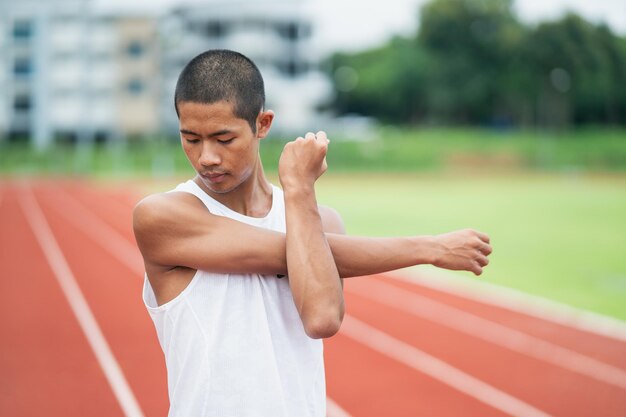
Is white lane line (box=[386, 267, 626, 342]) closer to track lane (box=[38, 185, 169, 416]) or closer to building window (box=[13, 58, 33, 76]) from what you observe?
track lane (box=[38, 185, 169, 416])

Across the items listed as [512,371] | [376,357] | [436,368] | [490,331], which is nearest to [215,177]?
[436,368]

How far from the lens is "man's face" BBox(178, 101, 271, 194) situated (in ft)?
5.43

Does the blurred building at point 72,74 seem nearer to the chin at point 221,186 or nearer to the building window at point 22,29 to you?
the building window at point 22,29

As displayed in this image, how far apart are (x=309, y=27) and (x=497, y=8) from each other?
15203 millimetres

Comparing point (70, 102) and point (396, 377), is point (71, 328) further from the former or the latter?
point (70, 102)

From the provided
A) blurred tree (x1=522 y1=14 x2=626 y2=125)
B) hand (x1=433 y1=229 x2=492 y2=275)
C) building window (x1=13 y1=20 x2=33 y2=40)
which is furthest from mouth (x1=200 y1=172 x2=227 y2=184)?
building window (x1=13 y1=20 x2=33 y2=40)

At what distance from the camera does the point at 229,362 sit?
1681 millimetres

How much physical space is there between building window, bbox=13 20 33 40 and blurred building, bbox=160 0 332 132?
827cm

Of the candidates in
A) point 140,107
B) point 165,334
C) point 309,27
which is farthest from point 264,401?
point 309,27

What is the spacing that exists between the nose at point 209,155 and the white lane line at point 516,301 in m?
6.42

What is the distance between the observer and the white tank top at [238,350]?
1681 millimetres

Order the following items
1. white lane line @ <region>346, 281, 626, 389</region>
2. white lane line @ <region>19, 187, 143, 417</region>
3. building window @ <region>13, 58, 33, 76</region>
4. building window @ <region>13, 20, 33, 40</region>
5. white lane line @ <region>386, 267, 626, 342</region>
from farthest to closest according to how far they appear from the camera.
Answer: building window @ <region>13, 58, 33, 76</region>
building window @ <region>13, 20, 33, 40</region>
white lane line @ <region>386, 267, 626, 342</region>
white lane line @ <region>346, 281, 626, 389</region>
white lane line @ <region>19, 187, 143, 417</region>

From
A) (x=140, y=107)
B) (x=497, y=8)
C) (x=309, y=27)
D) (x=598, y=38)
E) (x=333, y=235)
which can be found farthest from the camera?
(x=309, y=27)

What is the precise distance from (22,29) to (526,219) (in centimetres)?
3710
